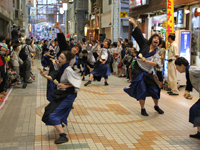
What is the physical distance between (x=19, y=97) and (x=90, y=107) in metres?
2.81

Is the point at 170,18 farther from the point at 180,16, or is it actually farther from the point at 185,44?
the point at 180,16

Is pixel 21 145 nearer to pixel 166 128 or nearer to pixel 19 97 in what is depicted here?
pixel 166 128

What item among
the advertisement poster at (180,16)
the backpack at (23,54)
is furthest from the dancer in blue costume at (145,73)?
the advertisement poster at (180,16)

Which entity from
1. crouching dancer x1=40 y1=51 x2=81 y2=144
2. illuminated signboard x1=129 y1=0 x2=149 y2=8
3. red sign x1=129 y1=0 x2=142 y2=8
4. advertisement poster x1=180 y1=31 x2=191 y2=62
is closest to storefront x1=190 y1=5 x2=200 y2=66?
advertisement poster x1=180 y1=31 x2=191 y2=62

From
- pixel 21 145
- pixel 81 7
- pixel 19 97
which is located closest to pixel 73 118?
pixel 21 145

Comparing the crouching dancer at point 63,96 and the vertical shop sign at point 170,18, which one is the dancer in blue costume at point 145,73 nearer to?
the crouching dancer at point 63,96

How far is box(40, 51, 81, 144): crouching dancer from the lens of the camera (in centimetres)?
528

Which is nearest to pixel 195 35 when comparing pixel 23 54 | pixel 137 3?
pixel 23 54

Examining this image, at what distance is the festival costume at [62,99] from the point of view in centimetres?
527

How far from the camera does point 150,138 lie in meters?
5.74

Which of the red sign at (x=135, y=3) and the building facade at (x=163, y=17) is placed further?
the red sign at (x=135, y=3)

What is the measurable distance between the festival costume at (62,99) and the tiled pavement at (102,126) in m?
0.47

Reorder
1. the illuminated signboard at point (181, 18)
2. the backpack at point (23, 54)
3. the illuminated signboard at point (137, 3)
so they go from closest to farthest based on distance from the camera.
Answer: the backpack at point (23, 54) → the illuminated signboard at point (181, 18) → the illuminated signboard at point (137, 3)

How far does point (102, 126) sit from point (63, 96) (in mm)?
1508
